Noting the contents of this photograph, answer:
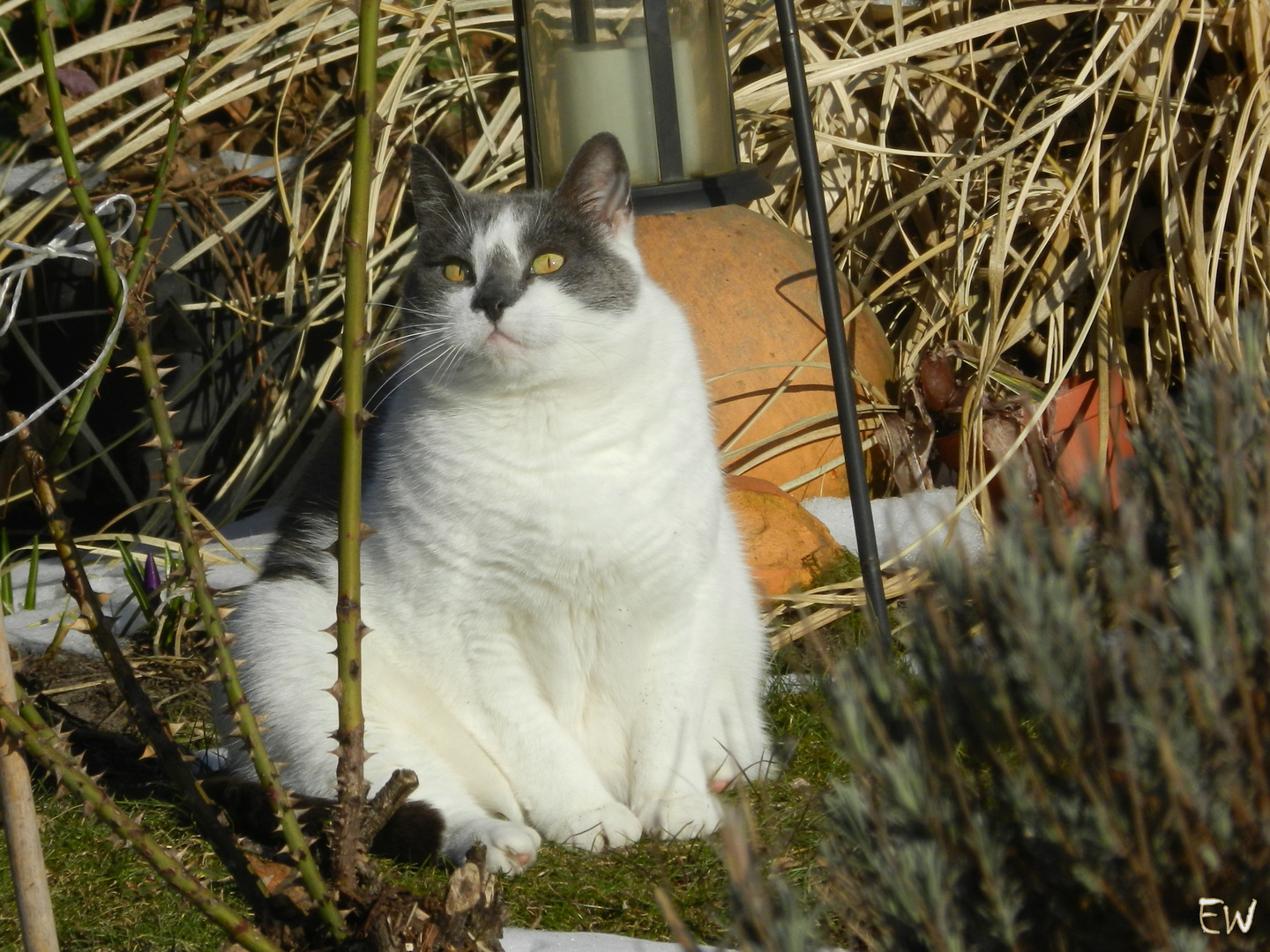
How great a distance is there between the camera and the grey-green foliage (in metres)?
0.71

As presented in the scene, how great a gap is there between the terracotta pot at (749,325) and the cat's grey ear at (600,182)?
91cm

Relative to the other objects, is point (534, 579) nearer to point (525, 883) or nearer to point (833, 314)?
point (525, 883)

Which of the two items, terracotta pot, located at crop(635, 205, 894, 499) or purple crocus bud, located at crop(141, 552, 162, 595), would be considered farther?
terracotta pot, located at crop(635, 205, 894, 499)

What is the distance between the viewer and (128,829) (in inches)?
43.9

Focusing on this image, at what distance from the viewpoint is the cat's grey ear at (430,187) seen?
6.97 ft

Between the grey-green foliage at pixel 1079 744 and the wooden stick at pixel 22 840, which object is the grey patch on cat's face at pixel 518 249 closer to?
the wooden stick at pixel 22 840

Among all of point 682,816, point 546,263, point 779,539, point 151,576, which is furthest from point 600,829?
point 151,576

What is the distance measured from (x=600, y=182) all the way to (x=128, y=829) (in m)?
1.39

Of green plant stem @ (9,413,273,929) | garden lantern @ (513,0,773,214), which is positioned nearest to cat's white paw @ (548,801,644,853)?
green plant stem @ (9,413,273,929)

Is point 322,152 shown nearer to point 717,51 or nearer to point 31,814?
point 717,51

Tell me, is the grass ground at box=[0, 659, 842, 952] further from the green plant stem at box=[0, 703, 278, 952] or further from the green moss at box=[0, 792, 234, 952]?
the green plant stem at box=[0, 703, 278, 952]

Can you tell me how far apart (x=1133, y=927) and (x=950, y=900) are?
0.11m

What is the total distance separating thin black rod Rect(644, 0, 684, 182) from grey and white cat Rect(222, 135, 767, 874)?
83cm

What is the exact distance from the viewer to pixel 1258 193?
3107 millimetres
